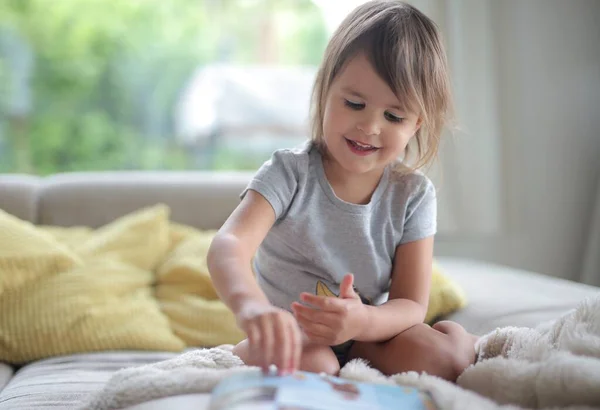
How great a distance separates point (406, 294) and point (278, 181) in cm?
29

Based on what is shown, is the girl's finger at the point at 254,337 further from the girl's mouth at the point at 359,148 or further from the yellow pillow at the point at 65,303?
the yellow pillow at the point at 65,303

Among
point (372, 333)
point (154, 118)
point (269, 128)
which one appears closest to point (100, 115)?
point (154, 118)

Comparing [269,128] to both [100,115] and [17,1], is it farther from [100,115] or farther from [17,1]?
[17,1]

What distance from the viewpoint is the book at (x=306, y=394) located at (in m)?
0.74

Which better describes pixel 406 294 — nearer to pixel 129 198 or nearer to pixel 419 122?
pixel 419 122

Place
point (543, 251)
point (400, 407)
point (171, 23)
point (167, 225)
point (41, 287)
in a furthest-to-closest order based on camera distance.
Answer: point (171, 23)
point (543, 251)
point (167, 225)
point (41, 287)
point (400, 407)

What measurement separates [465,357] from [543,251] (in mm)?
2201

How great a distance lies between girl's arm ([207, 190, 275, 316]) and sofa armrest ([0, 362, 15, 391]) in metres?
0.72

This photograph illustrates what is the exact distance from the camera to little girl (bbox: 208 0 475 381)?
102 cm

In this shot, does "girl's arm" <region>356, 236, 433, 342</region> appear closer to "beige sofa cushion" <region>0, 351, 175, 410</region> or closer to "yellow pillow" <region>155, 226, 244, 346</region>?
"beige sofa cushion" <region>0, 351, 175, 410</region>

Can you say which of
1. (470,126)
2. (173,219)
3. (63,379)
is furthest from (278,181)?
(470,126)

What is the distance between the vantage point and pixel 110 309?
1696mm

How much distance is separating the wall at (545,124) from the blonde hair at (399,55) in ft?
Answer: 6.04

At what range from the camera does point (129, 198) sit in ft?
7.04
